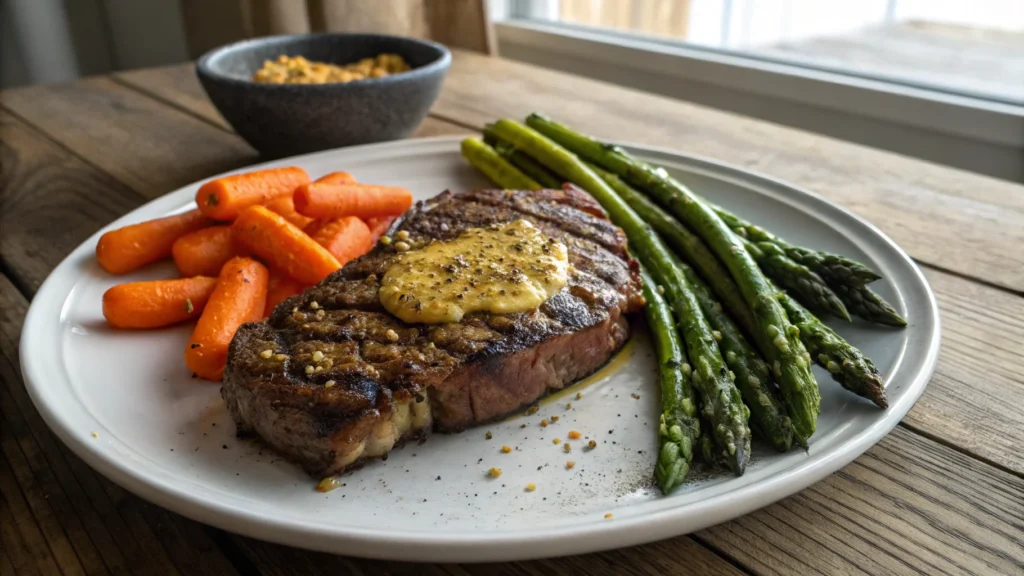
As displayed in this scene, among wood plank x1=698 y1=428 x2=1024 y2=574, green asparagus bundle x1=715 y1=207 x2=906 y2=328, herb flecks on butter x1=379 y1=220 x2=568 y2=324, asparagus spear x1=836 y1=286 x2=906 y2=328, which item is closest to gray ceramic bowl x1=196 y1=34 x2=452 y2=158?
herb flecks on butter x1=379 y1=220 x2=568 y2=324

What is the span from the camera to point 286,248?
2084mm

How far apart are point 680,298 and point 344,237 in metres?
0.99

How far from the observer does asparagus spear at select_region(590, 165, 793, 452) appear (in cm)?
152

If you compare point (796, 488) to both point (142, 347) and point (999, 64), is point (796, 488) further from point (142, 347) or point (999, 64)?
point (999, 64)

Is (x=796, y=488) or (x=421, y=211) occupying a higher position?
(x=421, y=211)

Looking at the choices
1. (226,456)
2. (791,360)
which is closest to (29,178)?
(226,456)

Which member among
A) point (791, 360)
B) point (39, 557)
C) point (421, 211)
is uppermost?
point (421, 211)

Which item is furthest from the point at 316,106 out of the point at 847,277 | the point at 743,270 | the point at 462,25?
the point at 462,25

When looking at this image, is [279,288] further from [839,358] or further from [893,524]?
[893,524]

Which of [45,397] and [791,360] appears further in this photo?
[791,360]

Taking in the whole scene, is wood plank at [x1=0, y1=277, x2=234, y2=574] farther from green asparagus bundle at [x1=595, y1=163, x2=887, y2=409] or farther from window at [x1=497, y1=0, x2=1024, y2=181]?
window at [x1=497, y1=0, x2=1024, y2=181]

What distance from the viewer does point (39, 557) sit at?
1.31m

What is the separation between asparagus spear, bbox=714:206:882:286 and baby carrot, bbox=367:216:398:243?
1061 mm

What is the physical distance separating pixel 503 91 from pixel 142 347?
2.73 meters
